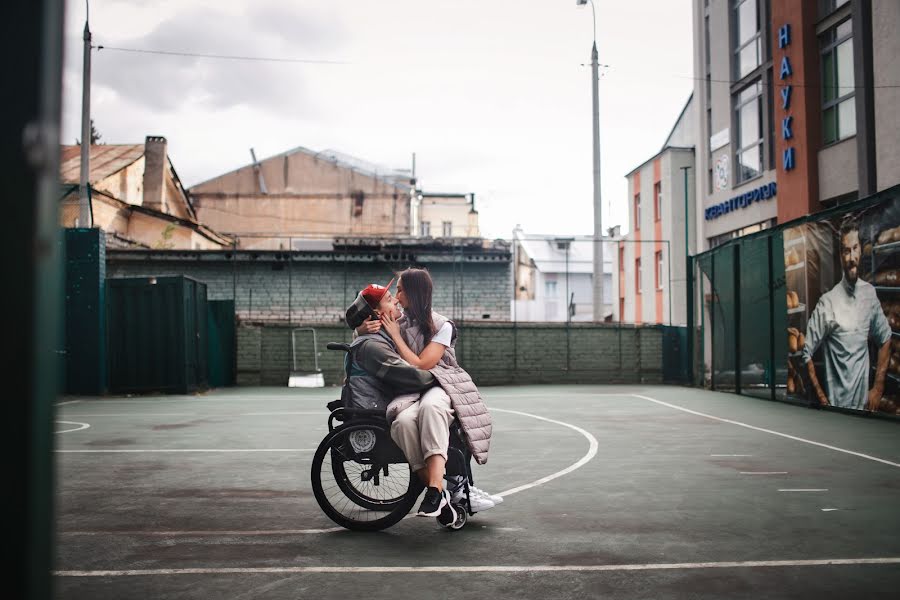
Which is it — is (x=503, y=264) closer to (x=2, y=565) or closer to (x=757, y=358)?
(x=757, y=358)

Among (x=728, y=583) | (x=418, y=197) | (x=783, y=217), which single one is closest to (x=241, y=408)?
(x=728, y=583)

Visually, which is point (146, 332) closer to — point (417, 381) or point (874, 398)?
point (874, 398)

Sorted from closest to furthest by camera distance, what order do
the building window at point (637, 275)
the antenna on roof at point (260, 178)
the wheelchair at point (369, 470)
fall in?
the wheelchair at point (369, 470)
the building window at point (637, 275)
the antenna on roof at point (260, 178)

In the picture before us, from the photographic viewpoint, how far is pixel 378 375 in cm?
540

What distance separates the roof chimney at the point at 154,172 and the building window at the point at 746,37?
2848 cm

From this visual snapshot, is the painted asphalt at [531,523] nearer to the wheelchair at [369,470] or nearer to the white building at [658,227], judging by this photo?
the wheelchair at [369,470]

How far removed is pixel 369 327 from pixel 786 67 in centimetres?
1929

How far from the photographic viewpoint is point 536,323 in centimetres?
2400

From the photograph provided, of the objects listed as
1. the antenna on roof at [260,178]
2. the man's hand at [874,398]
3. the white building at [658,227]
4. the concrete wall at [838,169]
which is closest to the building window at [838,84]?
the concrete wall at [838,169]

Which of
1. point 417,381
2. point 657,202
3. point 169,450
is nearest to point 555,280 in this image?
point 657,202

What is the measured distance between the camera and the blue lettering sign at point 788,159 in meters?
21.2

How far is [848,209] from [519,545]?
10.0m

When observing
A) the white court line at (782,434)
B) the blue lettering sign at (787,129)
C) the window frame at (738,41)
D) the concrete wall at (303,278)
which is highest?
the window frame at (738,41)

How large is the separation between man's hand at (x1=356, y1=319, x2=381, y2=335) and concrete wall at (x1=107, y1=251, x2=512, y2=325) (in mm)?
28088
